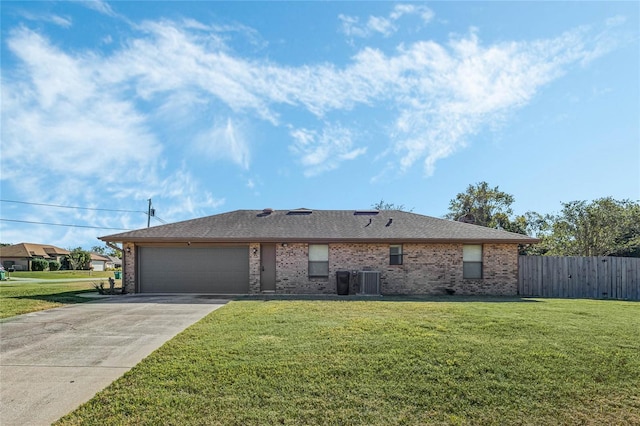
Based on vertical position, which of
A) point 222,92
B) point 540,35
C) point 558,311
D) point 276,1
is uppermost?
point 276,1

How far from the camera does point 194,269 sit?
1462cm

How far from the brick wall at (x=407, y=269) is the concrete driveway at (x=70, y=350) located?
4.51 metres

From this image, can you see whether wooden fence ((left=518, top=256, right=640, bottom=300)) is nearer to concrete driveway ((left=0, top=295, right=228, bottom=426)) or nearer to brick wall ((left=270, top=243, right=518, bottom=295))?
brick wall ((left=270, top=243, right=518, bottom=295))

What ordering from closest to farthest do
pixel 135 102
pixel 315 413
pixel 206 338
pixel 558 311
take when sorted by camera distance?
pixel 315 413
pixel 206 338
pixel 558 311
pixel 135 102

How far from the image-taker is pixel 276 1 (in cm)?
1103

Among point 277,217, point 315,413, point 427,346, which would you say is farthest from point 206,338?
point 277,217

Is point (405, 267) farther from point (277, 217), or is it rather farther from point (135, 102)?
point (135, 102)

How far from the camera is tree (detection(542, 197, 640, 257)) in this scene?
25.0 m

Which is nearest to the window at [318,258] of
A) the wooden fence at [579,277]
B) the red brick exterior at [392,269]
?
the red brick exterior at [392,269]

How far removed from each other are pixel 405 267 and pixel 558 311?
18.9 ft

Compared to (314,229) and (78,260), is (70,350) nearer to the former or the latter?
(314,229)

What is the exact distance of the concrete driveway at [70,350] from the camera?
4039mm

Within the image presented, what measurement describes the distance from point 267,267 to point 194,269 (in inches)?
114

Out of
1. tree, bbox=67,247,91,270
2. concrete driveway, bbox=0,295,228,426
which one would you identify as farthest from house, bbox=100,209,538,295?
tree, bbox=67,247,91,270
